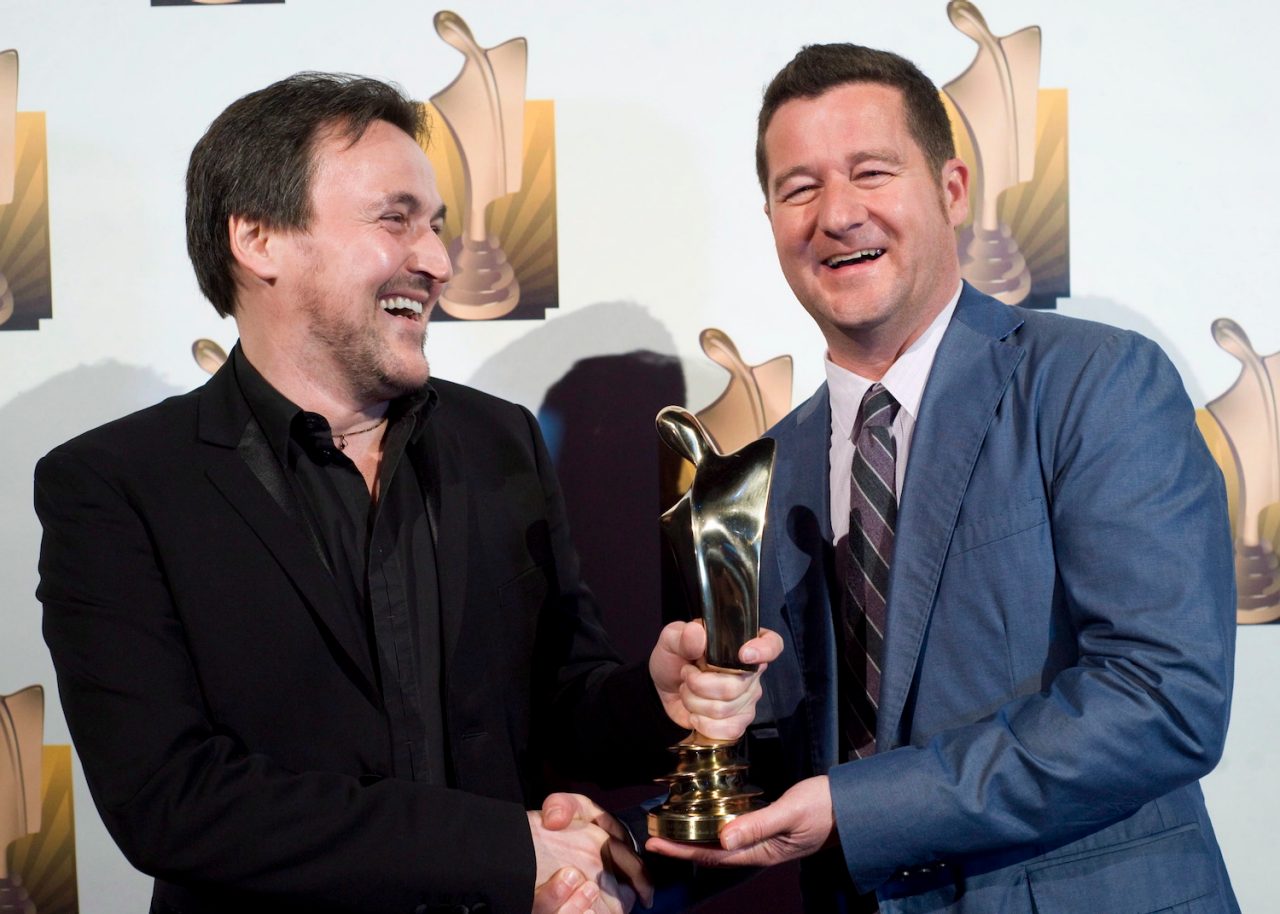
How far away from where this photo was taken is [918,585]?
1601 mm

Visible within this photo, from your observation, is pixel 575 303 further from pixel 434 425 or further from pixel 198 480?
pixel 198 480

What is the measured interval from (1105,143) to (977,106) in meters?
0.23

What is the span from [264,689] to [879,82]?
1184mm

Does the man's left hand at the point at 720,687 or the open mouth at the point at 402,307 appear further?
the open mouth at the point at 402,307

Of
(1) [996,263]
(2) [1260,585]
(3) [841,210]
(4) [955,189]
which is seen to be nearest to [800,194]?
(3) [841,210]

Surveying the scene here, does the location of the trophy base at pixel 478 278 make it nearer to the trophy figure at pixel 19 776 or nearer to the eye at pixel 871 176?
the eye at pixel 871 176

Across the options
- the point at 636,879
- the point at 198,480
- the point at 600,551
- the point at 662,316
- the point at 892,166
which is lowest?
the point at 636,879

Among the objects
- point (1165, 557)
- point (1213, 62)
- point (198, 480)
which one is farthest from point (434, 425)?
point (1213, 62)

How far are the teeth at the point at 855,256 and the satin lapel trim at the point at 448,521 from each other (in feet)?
Answer: 2.07

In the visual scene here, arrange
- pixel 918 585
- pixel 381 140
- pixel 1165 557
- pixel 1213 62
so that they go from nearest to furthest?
pixel 1165 557
pixel 918 585
pixel 381 140
pixel 1213 62

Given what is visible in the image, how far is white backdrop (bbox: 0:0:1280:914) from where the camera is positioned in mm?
2215

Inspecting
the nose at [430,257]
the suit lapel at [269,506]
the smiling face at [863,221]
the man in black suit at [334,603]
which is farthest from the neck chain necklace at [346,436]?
the smiling face at [863,221]

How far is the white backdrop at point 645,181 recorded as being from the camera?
7.27 ft

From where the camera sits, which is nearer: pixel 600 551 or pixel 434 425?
pixel 434 425
